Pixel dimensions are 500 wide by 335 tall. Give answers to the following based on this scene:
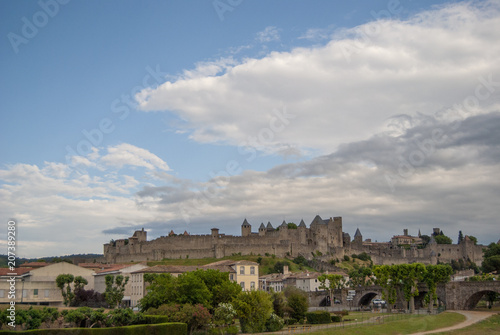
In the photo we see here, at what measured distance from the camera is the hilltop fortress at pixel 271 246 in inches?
5728

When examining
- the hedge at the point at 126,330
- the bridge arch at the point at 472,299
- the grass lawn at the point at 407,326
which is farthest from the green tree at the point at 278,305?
the bridge arch at the point at 472,299

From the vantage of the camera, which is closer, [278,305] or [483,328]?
[483,328]

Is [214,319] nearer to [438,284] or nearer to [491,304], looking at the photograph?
[438,284]

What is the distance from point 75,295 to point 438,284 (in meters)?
52.9

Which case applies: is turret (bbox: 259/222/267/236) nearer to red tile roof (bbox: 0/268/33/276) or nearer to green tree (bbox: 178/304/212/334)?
red tile roof (bbox: 0/268/33/276)

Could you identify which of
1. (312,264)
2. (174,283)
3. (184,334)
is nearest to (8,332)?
(184,334)

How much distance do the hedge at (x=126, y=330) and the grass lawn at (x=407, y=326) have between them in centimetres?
1282

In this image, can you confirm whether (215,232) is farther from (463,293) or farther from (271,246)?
(463,293)

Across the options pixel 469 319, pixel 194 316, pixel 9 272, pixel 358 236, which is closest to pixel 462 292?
pixel 469 319

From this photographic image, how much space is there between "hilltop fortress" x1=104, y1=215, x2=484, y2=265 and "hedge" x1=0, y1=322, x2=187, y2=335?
96.2 m

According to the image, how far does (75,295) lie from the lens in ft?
229

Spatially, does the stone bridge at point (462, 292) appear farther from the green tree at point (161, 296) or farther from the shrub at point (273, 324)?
the green tree at point (161, 296)

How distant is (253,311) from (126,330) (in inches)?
609

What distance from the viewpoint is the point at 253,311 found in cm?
5444
